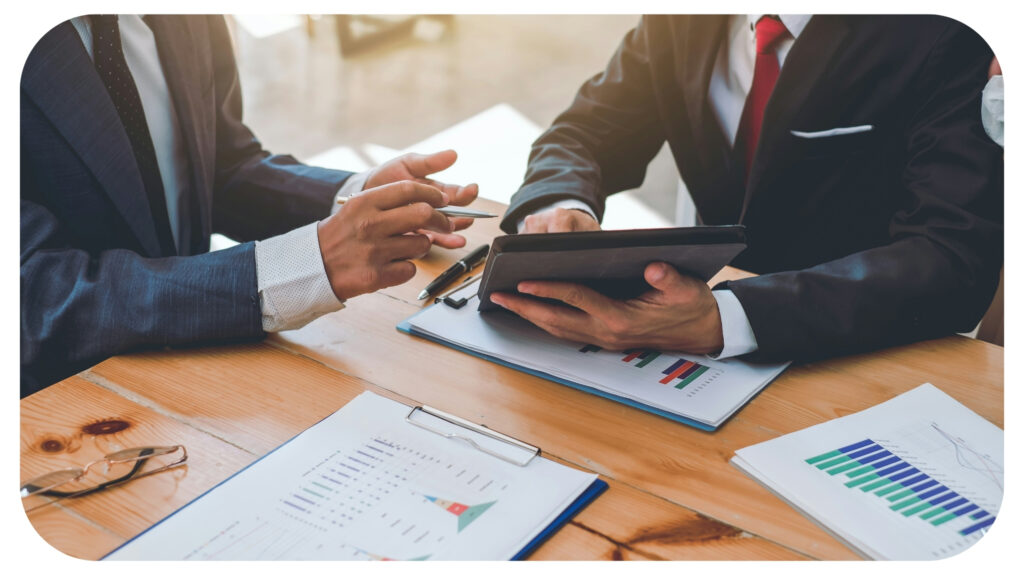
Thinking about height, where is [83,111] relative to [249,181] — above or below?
above

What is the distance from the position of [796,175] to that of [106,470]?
1252 mm

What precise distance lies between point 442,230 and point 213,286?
33 centimetres

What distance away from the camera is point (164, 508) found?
30.5 inches

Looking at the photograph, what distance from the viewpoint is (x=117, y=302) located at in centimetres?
101

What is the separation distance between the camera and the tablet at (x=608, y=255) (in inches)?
36.4

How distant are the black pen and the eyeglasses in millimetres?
468

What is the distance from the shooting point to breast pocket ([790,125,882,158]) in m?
1.37

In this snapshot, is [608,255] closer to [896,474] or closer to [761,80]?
[896,474]

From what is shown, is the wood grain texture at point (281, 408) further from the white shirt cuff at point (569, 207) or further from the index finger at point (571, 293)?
the white shirt cuff at point (569, 207)

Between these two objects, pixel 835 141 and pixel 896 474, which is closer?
pixel 896 474

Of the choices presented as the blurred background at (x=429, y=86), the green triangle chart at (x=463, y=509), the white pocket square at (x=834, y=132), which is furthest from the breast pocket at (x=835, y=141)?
the blurred background at (x=429, y=86)

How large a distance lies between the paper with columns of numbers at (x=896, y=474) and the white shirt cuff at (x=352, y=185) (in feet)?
2.79

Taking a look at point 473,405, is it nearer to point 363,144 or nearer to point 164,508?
point 164,508

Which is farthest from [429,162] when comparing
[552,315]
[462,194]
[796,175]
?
[796,175]
